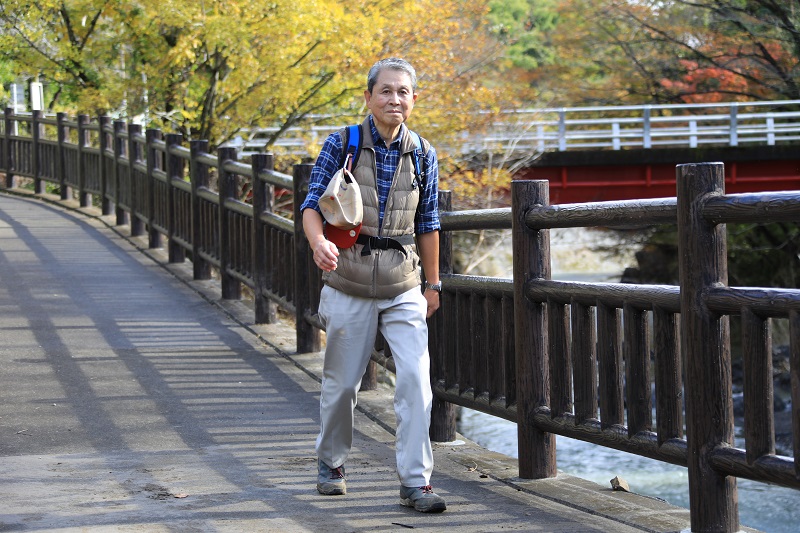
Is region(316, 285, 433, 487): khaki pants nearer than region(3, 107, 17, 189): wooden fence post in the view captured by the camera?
Yes

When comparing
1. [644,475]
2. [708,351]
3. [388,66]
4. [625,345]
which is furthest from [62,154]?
[708,351]

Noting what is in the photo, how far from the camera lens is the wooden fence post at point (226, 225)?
35.6 ft

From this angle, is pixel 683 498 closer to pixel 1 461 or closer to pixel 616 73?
pixel 1 461

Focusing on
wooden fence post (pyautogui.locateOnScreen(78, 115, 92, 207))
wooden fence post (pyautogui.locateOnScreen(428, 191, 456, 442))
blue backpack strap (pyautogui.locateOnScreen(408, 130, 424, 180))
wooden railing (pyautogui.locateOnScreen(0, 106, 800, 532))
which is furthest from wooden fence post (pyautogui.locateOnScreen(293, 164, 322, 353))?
wooden fence post (pyautogui.locateOnScreen(78, 115, 92, 207))

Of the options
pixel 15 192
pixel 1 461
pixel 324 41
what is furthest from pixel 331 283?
pixel 15 192

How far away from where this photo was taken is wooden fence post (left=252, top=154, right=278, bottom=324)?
381 inches

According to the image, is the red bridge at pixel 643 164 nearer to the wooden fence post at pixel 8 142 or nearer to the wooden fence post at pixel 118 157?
the wooden fence post at pixel 8 142

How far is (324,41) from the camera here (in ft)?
64.4

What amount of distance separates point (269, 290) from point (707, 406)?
230 inches

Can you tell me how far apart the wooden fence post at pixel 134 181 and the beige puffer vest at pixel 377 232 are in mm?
10694

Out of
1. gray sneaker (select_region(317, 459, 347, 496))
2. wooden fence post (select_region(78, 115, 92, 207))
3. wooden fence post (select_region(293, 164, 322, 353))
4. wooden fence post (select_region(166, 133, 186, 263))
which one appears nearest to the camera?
gray sneaker (select_region(317, 459, 347, 496))

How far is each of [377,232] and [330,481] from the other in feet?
3.53

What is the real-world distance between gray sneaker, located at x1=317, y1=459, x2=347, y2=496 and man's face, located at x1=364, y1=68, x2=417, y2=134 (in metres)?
1.47

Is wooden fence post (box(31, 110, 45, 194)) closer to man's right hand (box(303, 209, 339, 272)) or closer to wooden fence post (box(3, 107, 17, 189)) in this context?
wooden fence post (box(3, 107, 17, 189))
